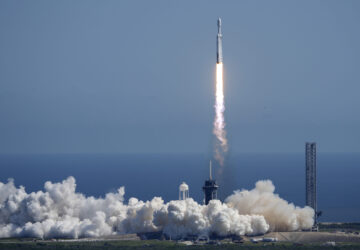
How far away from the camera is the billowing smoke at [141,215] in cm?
10525

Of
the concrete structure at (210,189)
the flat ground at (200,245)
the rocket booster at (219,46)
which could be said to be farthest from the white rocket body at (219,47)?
the flat ground at (200,245)

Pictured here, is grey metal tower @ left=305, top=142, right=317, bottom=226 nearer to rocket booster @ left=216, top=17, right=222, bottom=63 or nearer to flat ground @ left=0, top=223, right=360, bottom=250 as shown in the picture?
flat ground @ left=0, top=223, right=360, bottom=250

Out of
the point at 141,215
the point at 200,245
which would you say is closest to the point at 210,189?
the point at 141,215

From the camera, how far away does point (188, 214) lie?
344 ft

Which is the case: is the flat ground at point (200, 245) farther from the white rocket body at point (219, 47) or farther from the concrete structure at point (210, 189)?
the white rocket body at point (219, 47)

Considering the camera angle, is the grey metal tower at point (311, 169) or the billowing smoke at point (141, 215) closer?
the billowing smoke at point (141, 215)

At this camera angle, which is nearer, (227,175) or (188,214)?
(188,214)

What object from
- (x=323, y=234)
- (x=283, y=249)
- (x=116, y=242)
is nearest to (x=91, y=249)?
(x=116, y=242)

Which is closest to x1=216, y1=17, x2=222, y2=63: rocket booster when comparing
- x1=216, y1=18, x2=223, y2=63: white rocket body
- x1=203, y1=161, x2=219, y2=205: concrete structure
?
x1=216, y1=18, x2=223, y2=63: white rocket body

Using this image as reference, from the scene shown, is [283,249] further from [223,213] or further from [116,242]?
[116,242]

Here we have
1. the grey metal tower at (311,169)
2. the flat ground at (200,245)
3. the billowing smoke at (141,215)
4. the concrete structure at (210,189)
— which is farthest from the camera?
the grey metal tower at (311,169)

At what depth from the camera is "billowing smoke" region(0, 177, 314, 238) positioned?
105250 millimetres

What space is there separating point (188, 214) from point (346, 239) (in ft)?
59.2

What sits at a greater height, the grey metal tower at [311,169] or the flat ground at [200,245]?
the grey metal tower at [311,169]
